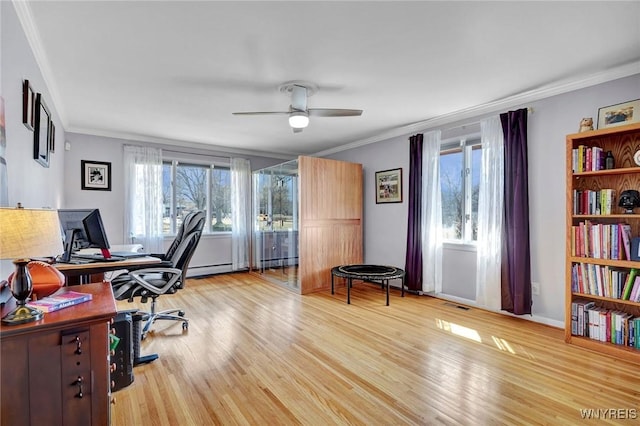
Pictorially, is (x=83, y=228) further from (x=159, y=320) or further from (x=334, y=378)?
(x=334, y=378)

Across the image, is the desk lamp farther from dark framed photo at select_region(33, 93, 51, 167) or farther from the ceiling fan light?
the ceiling fan light

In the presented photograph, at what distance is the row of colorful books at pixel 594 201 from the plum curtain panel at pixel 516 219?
47 cm

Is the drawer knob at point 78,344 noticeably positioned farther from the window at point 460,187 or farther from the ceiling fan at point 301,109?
the window at point 460,187

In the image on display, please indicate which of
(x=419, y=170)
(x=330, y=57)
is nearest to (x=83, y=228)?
(x=330, y=57)

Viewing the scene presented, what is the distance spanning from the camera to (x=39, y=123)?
7.34 feet

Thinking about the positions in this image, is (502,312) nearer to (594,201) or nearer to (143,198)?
(594,201)

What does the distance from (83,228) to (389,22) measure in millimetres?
2418

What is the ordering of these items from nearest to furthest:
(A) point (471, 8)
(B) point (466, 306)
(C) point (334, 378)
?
(A) point (471, 8)
(C) point (334, 378)
(B) point (466, 306)

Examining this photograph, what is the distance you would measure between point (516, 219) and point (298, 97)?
252 centimetres

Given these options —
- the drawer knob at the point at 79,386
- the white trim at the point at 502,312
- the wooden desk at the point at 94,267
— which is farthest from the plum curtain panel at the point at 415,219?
the drawer knob at the point at 79,386

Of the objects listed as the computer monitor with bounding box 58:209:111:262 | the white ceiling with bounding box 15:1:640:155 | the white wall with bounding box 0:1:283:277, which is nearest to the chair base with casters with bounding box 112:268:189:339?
the computer monitor with bounding box 58:209:111:262

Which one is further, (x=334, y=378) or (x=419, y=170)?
(x=419, y=170)

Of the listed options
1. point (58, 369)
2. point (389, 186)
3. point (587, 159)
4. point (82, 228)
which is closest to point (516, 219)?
point (587, 159)

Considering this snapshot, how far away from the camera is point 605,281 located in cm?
256
